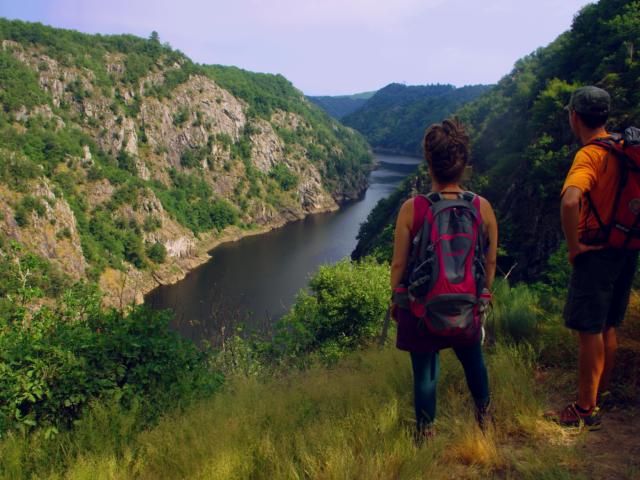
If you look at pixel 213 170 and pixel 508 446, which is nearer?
pixel 508 446

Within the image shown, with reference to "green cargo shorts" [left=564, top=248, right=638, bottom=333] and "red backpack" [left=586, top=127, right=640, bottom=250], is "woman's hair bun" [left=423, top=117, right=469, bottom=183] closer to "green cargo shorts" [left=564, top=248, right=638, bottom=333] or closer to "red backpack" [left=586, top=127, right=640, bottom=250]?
"red backpack" [left=586, top=127, right=640, bottom=250]

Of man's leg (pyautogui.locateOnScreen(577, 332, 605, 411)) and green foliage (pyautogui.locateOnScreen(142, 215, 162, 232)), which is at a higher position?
man's leg (pyautogui.locateOnScreen(577, 332, 605, 411))

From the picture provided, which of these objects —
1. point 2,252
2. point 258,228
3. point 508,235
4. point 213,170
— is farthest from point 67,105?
point 508,235

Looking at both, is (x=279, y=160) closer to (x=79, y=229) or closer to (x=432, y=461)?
(x=79, y=229)

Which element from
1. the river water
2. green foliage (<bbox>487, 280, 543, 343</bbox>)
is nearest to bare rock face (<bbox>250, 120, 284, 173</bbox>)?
the river water

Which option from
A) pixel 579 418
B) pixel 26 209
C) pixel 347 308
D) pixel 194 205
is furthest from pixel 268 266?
pixel 579 418

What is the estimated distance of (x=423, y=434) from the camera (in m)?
2.88

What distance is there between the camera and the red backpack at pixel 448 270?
95.1 inches

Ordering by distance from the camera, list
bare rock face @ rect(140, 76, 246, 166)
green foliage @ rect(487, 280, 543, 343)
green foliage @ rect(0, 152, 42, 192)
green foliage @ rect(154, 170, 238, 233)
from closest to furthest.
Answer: green foliage @ rect(487, 280, 543, 343) → green foliage @ rect(0, 152, 42, 192) → green foliage @ rect(154, 170, 238, 233) → bare rock face @ rect(140, 76, 246, 166)

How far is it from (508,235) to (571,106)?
113 ft

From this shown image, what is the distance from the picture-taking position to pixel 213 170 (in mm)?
103562

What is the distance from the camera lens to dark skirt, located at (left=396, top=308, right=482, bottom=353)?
2.55m

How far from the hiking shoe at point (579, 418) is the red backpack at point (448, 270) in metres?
1.16

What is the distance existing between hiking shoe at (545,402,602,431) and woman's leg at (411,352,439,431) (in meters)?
0.93
